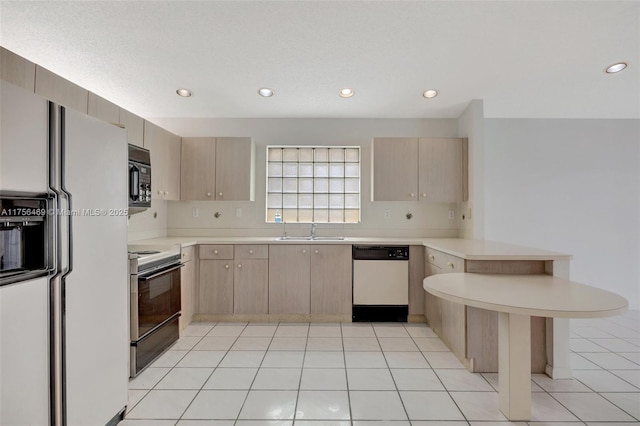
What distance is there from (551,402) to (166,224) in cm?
398

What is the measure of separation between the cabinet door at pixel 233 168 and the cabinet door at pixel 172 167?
1.41ft

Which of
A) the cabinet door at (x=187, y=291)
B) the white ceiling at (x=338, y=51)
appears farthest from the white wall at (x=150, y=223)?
the white ceiling at (x=338, y=51)

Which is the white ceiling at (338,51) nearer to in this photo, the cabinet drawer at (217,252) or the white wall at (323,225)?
the white wall at (323,225)

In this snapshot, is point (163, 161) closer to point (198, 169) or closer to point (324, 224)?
point (198, 169)

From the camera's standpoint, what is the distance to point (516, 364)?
1.75 meters

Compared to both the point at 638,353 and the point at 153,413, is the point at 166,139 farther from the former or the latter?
the point at 638,353

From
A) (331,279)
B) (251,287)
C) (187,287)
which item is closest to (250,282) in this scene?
(251,287)

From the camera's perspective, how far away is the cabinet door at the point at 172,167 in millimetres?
3333

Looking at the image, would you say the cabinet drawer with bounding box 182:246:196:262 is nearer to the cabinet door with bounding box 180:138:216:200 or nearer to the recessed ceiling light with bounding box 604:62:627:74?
the cabinet door with bounding box 180:138:216:200

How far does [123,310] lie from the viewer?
1.73 metres

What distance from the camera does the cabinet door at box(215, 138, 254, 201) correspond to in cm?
363

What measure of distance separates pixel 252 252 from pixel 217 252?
1.23 feet

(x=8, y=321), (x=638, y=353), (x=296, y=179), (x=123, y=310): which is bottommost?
(x=638, y=353)

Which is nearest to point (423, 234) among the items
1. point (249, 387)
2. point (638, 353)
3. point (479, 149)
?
point (479, 149)
